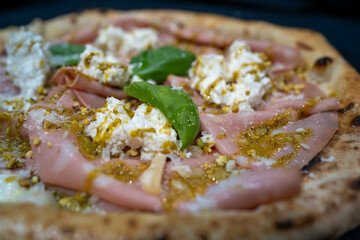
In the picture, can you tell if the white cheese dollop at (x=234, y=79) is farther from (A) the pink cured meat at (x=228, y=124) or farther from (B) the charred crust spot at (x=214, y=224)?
(B) the charred crust spot at (x=214, y=224)

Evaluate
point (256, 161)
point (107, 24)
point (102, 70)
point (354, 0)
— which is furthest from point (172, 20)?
point (354, 0)

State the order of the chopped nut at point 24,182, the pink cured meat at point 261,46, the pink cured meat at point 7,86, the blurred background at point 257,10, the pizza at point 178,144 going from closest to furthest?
the pizza at point 178,144
the chopped nut at point 24,182
the pink cured meat at point 7,86
the pink cured meat at point 261,46
the blurred background at point 257,10

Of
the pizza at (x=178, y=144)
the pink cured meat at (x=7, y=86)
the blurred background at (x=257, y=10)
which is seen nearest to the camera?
the pizza at (x=178, y=144)

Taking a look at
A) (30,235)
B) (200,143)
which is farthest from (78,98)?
(30,235)

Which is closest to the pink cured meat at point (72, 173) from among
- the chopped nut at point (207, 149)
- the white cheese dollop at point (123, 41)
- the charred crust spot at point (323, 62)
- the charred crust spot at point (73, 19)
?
the chopped nut at point (207, 149)

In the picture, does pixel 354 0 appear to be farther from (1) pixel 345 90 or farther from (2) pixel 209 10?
(1) pixel 345 90

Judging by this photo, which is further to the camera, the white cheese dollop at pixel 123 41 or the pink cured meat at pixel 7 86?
the white cheese dollop at pixel 123 41

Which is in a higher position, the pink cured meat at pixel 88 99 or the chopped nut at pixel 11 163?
the pink cured meat at pixel 88 99

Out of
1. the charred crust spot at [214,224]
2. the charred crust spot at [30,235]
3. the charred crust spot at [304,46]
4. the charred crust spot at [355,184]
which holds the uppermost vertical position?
the charred crust spot at [304,46]
